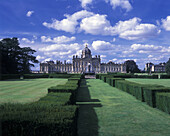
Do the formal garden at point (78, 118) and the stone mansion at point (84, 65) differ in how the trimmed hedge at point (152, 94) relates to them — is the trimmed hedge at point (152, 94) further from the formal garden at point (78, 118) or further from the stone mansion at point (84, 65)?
the stone mansion at point (84, 65)

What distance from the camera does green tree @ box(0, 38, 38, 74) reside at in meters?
43.2

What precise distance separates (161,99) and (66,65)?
13380 centimetres

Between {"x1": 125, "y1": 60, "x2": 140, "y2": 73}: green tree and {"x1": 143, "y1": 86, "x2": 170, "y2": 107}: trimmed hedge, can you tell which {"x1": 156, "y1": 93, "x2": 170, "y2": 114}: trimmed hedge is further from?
{"x1": 125, "y1": 60, "x2": 140, "y2": 73}: green tree

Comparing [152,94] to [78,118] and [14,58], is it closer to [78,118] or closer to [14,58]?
[78,118]

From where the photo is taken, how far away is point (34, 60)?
61812mm

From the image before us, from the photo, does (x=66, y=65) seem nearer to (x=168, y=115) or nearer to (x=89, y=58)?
(x=89, y=58)

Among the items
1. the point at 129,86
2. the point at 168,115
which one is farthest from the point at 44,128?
the point at 129,86

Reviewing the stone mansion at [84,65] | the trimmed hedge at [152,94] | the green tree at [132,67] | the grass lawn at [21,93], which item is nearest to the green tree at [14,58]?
the grass lawn at [21,93]

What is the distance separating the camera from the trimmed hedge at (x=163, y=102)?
8405mm

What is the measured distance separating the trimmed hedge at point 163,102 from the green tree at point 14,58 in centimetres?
3653

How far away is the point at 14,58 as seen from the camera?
51.6 metres

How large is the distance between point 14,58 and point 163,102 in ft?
163

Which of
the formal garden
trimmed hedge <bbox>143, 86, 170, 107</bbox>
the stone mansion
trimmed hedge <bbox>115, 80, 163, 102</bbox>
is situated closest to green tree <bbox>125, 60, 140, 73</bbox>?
the stone mansion

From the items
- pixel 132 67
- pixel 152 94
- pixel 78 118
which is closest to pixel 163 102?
pixel 152 94
